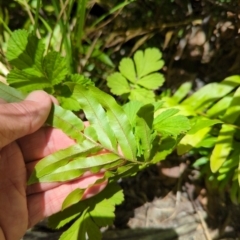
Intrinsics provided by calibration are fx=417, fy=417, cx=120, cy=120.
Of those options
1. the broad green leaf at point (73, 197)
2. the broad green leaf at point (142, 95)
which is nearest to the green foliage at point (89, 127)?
the broad green leaf at point (73, 197)

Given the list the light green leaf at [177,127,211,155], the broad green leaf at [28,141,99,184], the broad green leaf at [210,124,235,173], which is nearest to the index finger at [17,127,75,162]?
the broad green leaf at [28,141,99,184]

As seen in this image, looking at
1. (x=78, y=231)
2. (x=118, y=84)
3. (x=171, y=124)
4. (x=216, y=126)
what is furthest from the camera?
(x=216, y=126)

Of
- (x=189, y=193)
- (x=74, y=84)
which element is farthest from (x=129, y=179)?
(x=74, y=84)

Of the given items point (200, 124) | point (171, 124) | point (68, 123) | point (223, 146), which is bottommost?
point (223, 146)

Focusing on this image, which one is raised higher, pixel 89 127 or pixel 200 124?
pixel 89 127

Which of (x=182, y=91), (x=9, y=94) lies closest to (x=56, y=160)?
(x=9, y=94)

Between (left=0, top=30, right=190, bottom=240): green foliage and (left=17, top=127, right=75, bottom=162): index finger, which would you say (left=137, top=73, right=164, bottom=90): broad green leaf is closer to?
(left=0, top=30, right=190, bottom=240): green foliage

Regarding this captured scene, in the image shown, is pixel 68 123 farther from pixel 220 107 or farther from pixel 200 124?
pixel 220 107
